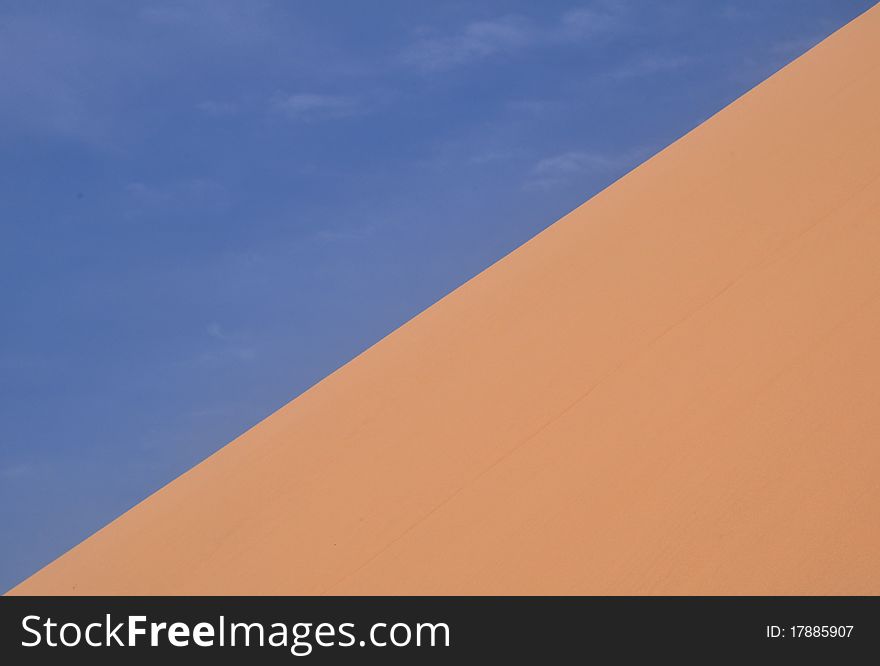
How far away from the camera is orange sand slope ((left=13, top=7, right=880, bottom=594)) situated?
4410 mm

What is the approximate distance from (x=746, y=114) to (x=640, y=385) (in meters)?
3.98

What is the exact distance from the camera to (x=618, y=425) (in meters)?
5.33

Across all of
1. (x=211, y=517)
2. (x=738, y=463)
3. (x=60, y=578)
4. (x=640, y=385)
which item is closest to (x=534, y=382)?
(x=640, y=385)
